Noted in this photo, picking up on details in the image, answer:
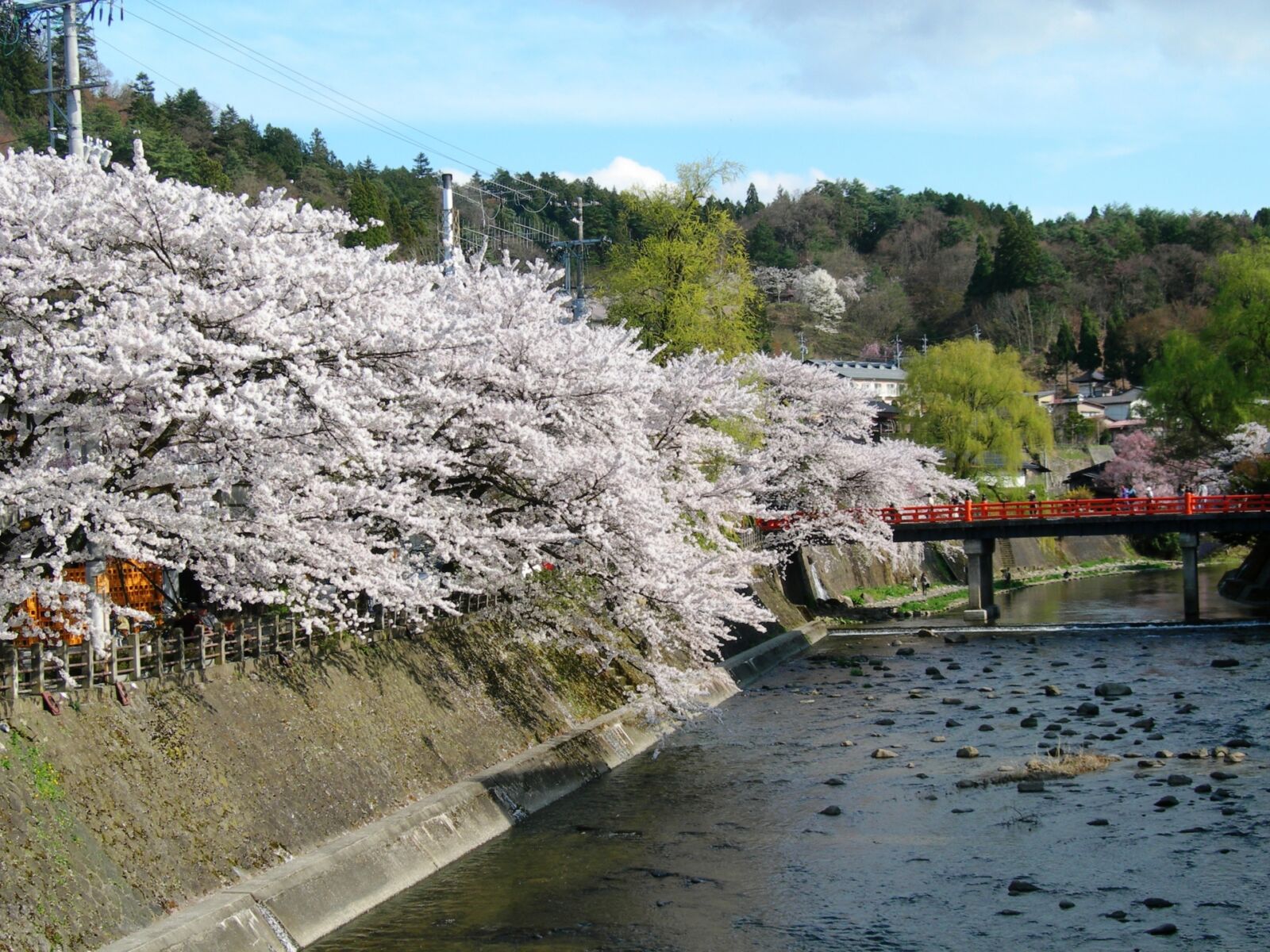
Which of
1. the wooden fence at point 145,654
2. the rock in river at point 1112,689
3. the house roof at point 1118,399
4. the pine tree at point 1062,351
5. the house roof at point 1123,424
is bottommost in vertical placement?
the rock in river at point 1112,689

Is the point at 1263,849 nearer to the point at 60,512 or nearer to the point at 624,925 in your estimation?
the point at 624,925

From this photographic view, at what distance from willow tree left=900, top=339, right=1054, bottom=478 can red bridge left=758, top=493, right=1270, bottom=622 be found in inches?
520

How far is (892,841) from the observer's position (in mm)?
17625

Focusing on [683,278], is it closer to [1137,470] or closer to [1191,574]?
[1191,574]

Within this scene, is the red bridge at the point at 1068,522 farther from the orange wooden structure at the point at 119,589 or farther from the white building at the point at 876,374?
the white building at the point at 876,374

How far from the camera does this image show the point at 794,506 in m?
45.3

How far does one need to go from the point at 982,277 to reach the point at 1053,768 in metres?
103

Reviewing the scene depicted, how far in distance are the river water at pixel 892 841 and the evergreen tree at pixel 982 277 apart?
3647 inches

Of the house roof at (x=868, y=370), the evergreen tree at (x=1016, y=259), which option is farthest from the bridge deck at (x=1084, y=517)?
the evergreen tree at (x=1016, y=259)

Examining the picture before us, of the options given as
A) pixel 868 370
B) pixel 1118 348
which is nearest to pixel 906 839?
pixel 868 370

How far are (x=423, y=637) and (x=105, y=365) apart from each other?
9.43 m

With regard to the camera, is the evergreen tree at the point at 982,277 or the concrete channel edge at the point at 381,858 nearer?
the concrete channel edge at the point at 381,858

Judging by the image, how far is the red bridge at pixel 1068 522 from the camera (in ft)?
141

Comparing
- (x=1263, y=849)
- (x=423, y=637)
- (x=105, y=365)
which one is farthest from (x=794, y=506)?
(x=105, y=365)
